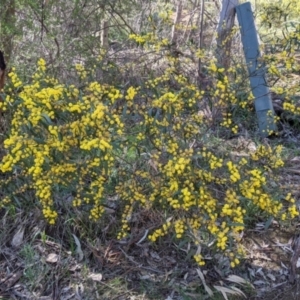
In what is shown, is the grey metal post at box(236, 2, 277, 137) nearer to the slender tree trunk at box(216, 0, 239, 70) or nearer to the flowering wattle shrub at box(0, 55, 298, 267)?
the slender tree trunk at box(216, 0, 239, 70)

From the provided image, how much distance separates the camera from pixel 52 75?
161 inches

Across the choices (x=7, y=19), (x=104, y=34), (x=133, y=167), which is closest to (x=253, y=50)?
(x=104, y=34)

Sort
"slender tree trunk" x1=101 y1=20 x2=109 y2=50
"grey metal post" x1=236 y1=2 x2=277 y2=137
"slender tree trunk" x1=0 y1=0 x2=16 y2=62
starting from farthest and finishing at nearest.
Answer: "slender tree trunk" x1=101 y1=20 x2=109 y2=50, "grey metal post" x1=236 y1=2 x2=277 y2=137, "slender tree trunk" x1=0 y1=0 x2=16 y2=62

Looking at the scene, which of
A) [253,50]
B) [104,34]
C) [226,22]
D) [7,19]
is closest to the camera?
[7,19]

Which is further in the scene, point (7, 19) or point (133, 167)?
point (7, 19)

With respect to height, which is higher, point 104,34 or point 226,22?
point 104,34

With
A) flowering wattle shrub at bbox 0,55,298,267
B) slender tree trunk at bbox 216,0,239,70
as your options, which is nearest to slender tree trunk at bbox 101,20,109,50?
slender tree trunk at bbox 216,0,239,70

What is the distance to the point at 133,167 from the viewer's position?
3234 mm

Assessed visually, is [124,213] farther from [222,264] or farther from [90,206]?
[222,264]

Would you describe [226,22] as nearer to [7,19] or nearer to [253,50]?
[253,50]

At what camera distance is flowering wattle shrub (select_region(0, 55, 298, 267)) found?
9.10ft

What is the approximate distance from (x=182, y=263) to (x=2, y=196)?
1.28 meters

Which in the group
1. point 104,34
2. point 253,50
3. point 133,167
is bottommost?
point 133,167

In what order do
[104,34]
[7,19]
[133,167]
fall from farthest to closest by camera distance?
1. [104,34]
2. [7,19]
3. [133,167]
